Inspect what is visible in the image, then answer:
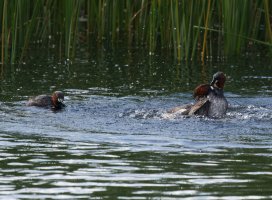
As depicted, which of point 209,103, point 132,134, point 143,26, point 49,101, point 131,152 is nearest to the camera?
point 131,152

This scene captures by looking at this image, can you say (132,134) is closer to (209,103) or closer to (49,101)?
(209,103)

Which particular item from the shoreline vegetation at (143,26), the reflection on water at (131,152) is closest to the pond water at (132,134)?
the reflection on water at (131,152)

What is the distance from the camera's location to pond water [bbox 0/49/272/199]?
8.09 m

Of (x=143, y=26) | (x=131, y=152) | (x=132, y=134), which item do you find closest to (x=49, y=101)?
(x=132, y=134)

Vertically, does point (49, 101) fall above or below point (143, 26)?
below

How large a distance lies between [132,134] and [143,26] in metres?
9.58

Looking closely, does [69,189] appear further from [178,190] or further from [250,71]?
[250,71]

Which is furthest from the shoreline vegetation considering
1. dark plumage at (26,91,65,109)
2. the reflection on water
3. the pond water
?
the reflection on water

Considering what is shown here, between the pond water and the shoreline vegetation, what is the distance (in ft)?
1.81

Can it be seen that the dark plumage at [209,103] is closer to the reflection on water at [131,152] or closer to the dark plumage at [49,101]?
the reflection on water at [131,152]

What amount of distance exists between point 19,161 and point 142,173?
4.82 ft

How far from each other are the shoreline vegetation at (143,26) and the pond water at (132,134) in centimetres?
55

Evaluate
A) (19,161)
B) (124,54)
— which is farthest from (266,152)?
(124,54)

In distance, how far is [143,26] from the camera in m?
20.5
